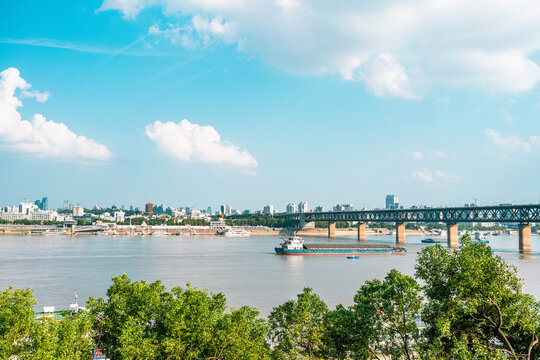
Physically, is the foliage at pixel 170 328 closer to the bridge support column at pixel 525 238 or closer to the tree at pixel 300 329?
the tree at pixel 300 329

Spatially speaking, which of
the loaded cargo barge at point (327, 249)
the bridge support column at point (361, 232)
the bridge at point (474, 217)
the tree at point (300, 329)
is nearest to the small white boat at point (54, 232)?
the bridge at point (474, 217)

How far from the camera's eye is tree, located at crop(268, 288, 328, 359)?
593 inches

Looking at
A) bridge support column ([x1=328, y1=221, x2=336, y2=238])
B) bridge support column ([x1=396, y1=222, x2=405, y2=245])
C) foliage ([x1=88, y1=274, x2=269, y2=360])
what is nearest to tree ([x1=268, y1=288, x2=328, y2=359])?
foliage ([x1=88, y1=274, x2=269, y2=360])

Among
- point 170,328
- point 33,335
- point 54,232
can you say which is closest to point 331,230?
point 54,232

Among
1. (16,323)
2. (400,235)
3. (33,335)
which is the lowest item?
(400,235)

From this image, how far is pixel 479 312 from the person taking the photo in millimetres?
13953

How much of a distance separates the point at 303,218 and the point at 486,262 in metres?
161

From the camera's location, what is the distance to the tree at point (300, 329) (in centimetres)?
1507

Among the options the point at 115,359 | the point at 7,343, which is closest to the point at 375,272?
the point at 115,359

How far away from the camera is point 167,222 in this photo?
196 m

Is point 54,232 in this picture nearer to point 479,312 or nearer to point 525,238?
point 525,238

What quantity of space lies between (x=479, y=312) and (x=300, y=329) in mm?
5821

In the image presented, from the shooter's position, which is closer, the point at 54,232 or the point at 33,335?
A: the point at 33,335

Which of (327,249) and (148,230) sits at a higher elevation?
(327,249)
